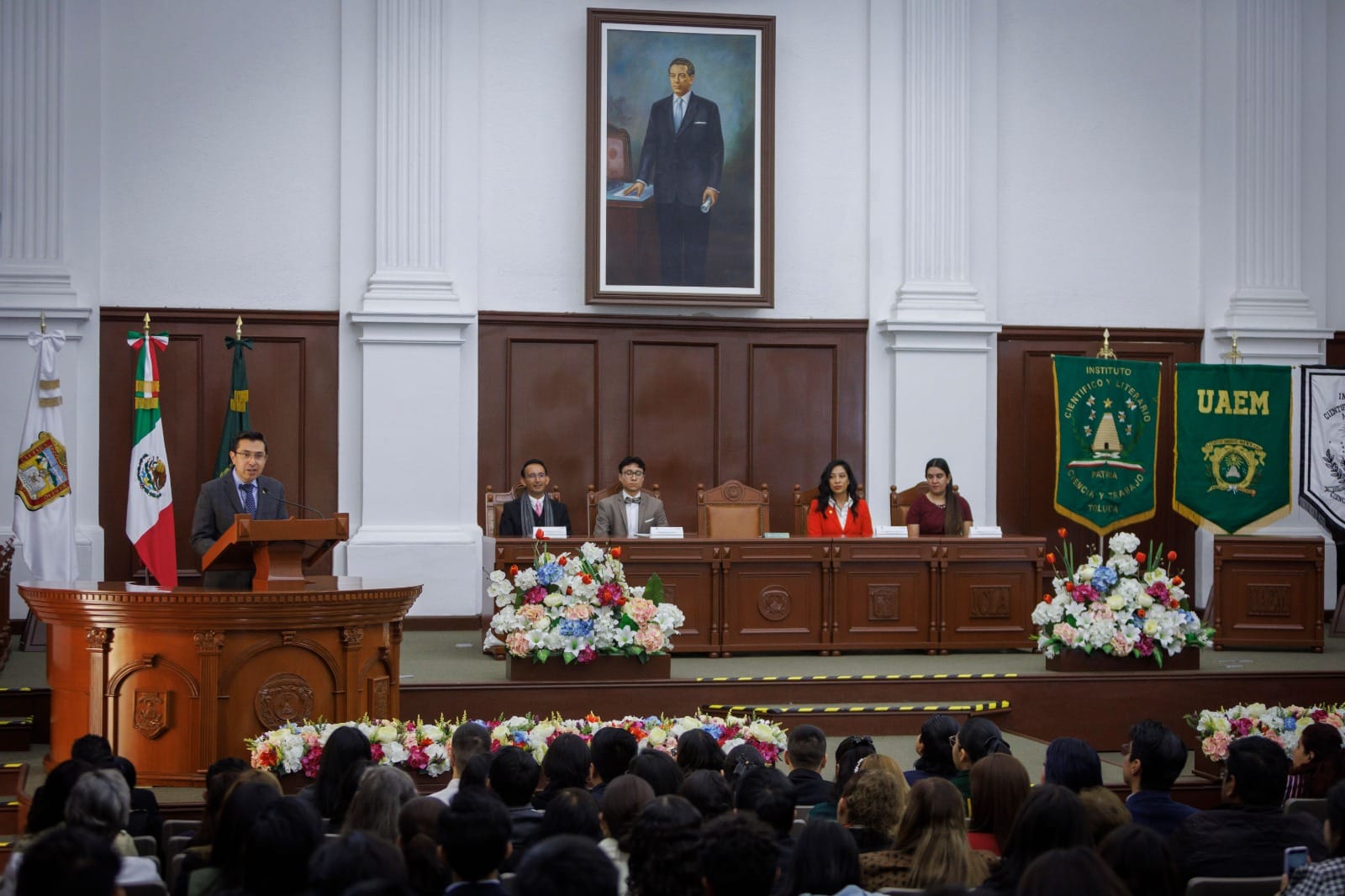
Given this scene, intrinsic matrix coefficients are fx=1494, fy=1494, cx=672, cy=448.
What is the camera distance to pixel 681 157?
12742 mm

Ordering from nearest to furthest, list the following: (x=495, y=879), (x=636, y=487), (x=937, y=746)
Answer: (x=495, y=879) → (x=937, y=746) → (x=636, y=487)

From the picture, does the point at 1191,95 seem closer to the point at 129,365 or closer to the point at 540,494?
the point at 540,494

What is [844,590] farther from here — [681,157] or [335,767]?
[335,767]

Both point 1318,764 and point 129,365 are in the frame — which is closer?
point 1318,764

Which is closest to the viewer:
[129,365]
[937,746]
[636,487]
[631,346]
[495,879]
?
[495,879]

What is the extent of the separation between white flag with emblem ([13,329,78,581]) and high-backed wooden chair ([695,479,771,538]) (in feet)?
14.9

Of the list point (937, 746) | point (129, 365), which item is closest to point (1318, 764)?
point (937, 746)

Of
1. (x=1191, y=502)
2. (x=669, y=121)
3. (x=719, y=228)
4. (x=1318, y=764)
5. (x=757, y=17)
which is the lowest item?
(x=1318, y=764)

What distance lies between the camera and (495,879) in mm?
3506

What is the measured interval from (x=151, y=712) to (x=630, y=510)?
4853 mm

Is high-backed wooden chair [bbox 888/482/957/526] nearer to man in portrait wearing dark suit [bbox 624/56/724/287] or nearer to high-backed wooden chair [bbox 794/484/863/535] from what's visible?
high-backed wooden chair [bbox 794/484/863/535]

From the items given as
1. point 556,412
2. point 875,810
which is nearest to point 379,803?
point 875,810

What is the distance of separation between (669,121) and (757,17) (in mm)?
1177

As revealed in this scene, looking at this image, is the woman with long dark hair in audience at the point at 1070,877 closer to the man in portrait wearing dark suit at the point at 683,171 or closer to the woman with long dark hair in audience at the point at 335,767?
the woman with long dark hair in audience at the point at 335,767
